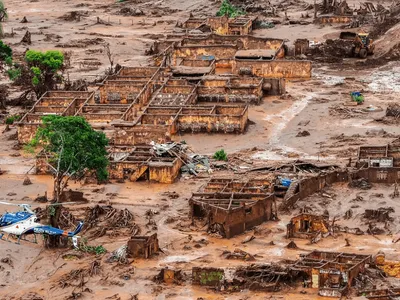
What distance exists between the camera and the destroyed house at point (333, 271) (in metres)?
38.1

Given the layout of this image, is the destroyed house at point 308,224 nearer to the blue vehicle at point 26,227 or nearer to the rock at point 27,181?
the blue vehicle at point 26,227

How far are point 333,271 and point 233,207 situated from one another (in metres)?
7.76

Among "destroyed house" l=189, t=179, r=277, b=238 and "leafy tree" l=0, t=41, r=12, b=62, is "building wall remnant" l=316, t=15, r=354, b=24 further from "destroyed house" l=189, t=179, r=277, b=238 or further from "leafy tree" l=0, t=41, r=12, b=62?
"destroyed house" l=189, t=179, r=277, b=238

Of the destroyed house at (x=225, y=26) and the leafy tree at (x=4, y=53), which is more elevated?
the leafy tree at (x=4, y=53)

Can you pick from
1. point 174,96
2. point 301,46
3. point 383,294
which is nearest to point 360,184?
point 383,294

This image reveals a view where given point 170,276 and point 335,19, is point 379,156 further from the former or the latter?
point 335,19

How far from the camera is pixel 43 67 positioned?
68.1m

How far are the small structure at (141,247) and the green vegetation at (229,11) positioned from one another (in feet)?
180

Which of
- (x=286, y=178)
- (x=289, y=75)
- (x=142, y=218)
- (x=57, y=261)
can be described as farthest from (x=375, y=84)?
(x=57, y=261)

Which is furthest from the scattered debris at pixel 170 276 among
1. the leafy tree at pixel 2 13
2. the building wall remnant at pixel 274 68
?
the leafy tree at pixel 2 13

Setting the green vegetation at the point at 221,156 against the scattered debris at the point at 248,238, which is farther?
the green vegetation at the point at 221,156

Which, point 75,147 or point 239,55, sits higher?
point 75,147

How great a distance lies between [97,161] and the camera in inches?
1832

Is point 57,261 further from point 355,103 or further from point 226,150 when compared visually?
point 355,103
